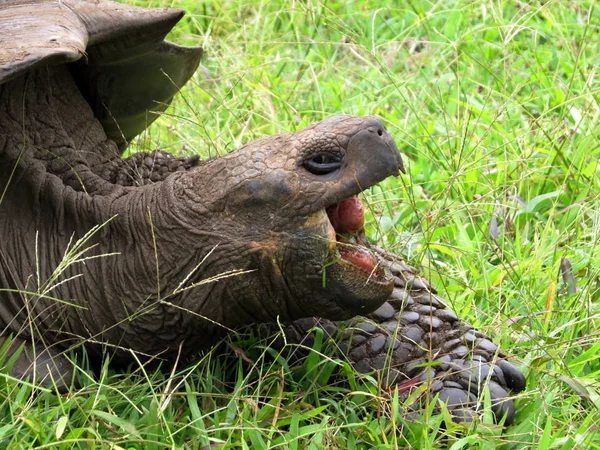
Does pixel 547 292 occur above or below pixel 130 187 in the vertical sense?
below

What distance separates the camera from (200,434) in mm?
2490

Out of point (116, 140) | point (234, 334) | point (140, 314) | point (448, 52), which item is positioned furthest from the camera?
point (448, 52)

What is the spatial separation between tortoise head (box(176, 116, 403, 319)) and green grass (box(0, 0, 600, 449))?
0.77 feet

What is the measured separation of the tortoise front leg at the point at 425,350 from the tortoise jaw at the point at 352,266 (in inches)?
4.5

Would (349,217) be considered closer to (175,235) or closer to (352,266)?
(352,266)

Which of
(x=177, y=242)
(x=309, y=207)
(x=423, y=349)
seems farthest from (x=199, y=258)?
(x=423, y=349)

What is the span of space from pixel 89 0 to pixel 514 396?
5.02 feet

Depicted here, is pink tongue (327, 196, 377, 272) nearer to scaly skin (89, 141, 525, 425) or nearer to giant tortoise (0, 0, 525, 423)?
giant tortoise (0, 0, 525, 423)

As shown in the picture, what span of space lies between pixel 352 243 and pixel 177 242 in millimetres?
431

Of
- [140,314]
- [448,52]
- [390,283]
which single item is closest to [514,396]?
[390,283]

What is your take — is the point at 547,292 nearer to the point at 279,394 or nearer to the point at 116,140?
the point at 279,394

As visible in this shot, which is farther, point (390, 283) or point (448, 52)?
point (448, 52)

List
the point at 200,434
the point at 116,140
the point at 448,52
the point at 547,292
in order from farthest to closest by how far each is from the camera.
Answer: the point at 448,52 → the point at 116,140 → the point at 547,292 → the point at 200,434

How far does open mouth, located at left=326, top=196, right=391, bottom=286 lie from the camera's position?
101 inches
